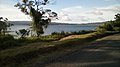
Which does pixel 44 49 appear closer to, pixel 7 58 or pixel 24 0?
pixel 7 58

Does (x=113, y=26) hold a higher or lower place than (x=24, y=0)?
lower

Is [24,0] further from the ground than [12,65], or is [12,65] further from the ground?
[24,0]

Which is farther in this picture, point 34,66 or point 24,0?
point 24,0

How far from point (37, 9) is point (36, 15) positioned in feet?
3.62

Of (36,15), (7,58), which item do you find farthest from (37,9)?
(7,58)

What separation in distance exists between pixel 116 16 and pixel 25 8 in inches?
1418

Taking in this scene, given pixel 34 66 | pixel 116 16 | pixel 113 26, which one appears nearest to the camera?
pixel 34 66

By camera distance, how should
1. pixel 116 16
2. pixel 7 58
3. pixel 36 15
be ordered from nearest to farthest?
pixel 7 58
pixel 36 15
pixel 116 16

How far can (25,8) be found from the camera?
1636 inches

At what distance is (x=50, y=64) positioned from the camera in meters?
12.7

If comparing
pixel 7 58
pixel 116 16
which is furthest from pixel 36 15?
pixel 116 16

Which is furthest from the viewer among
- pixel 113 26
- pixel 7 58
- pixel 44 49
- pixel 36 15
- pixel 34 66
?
pixel 113 26

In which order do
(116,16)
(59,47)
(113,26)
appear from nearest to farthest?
(59,47)
(113,26)
(116,16)

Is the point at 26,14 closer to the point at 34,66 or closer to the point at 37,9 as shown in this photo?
the point at 37,9
